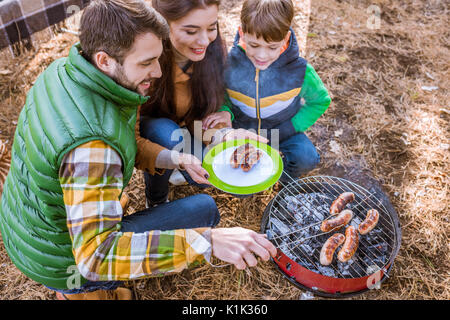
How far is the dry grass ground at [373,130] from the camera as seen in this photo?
9.31 feet

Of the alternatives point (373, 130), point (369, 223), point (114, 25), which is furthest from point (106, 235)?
point (373, 130)

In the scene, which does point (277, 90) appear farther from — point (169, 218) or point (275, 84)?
point (169, 218)

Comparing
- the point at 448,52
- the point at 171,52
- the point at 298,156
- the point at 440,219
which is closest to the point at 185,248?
the point at 171,52

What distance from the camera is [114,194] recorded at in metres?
1.60

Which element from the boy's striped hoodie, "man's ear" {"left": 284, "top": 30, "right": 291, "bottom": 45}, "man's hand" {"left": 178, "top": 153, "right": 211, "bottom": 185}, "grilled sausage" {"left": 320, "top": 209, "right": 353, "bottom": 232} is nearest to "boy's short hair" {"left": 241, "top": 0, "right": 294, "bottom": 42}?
"man's ear" {"left": 284, "top": 30, "right": 291, "bottom": 45}

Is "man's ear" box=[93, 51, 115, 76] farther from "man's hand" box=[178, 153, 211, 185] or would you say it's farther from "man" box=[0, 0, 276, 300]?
"man's hand" box=[178, 153, 211, 185]

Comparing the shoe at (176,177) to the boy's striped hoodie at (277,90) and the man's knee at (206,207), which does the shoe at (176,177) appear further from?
the man's knee at (206,207)

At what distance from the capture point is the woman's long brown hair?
8.66ft

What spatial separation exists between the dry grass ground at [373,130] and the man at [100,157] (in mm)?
1332
